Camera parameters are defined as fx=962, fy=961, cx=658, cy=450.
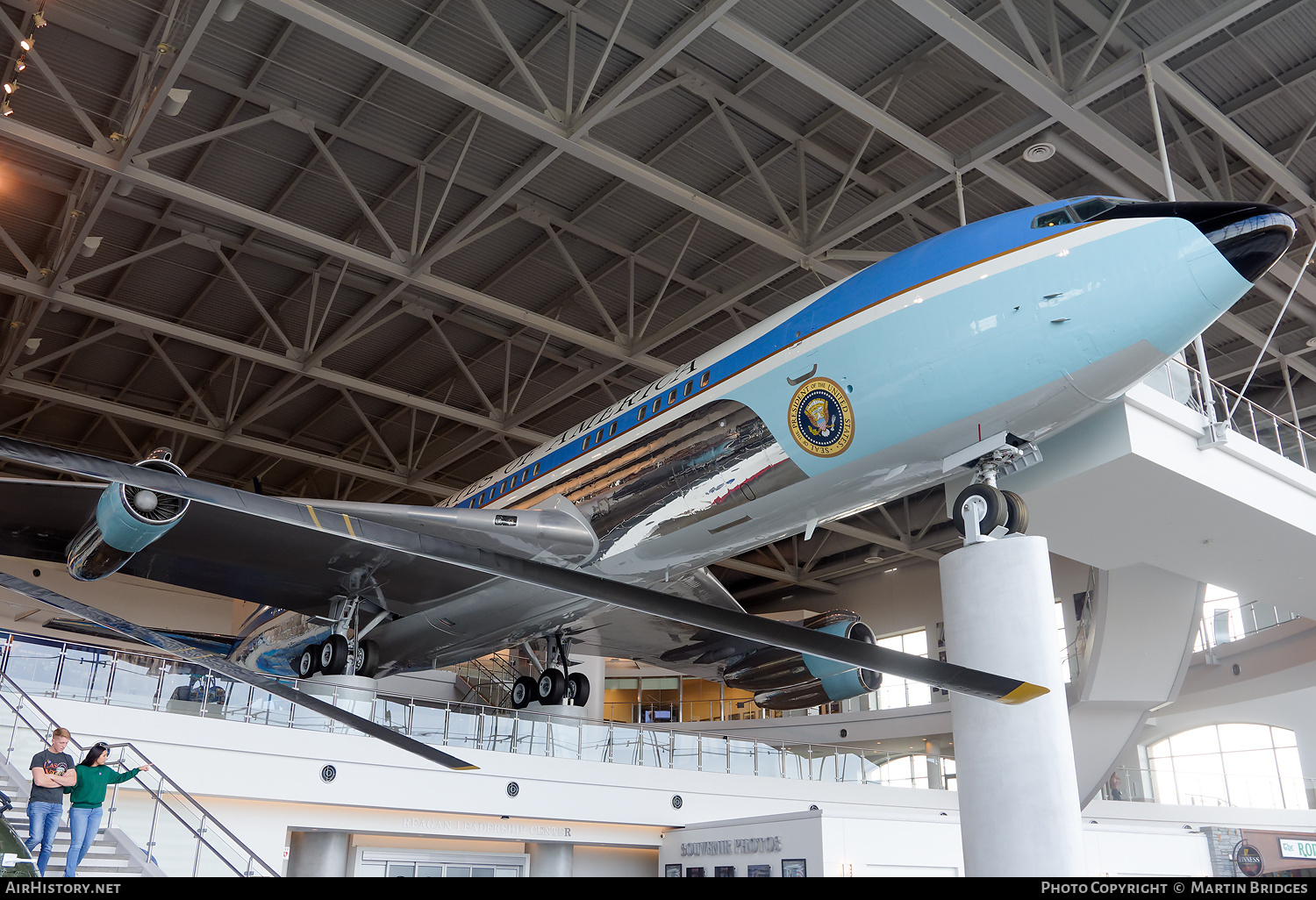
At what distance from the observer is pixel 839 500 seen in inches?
352

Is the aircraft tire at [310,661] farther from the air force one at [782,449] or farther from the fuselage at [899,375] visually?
the fuselage at [899,375]

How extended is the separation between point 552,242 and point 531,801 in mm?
9755

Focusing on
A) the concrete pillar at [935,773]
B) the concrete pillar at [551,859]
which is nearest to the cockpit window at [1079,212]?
the concrete pillar at [551,859]

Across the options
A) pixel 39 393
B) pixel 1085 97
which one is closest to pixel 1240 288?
pixel 1085 97

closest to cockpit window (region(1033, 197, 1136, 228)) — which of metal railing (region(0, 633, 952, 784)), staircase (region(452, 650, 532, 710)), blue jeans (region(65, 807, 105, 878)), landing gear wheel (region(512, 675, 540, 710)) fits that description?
blue jeans (region(65, 807, 105, 878))

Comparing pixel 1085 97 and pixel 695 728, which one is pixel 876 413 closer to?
pixel 1085 97

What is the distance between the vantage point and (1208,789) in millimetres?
20141

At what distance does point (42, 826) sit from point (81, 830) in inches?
12.3

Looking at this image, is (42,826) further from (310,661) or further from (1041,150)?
(1041,150)

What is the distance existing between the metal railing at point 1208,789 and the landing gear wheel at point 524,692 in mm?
11954

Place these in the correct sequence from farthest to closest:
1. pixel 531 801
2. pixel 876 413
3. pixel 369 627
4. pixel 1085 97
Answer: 1. pixel 531 801
2. pixel 369 627
3. pixel 1085 97
4. pixel 876 413

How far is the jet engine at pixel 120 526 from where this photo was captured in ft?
28.0

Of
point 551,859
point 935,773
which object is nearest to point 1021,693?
point 551,859

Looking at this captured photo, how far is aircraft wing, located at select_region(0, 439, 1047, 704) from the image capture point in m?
3.02
